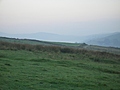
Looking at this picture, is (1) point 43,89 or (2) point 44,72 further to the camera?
(2) point 44,72

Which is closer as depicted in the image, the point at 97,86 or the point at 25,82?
the point at 25,82

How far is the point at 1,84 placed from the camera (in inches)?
532

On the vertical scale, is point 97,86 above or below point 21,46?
below

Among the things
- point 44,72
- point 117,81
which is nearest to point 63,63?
point 44,72

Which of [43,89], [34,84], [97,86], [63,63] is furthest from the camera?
[63,63]

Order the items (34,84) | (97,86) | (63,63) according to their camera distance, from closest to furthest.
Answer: (34,84)
(97,86)
(63,63)

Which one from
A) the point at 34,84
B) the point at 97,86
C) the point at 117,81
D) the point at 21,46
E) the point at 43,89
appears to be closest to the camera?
the point at 43,89

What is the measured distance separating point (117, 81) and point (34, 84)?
795cm

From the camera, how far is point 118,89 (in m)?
15.4

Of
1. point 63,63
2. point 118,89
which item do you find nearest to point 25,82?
point 118,89

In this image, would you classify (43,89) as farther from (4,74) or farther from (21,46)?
(21,46)

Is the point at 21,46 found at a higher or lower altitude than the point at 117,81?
higher

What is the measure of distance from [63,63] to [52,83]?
31.8 feet

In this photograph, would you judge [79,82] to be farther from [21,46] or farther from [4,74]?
[21,46]
